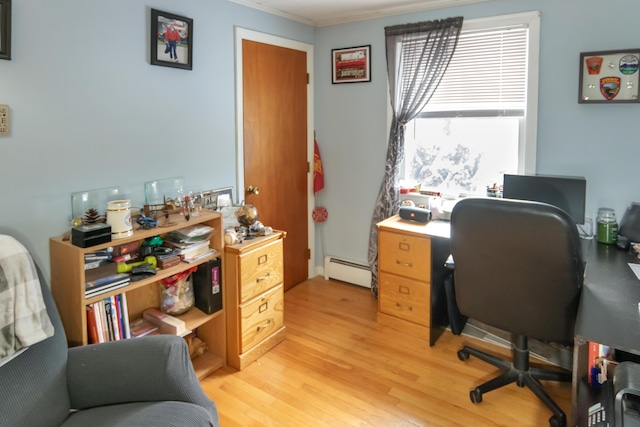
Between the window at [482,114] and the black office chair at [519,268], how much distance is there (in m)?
1.12

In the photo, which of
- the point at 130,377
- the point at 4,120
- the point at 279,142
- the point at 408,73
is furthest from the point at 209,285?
the point at 408,73

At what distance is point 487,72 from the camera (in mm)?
2916

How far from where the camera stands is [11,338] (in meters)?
1.44

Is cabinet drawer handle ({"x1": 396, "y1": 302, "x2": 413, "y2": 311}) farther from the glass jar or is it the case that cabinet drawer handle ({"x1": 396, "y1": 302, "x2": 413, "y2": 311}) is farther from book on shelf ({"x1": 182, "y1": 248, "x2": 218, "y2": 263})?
book on shelf ({"x1": 182, "y1": 248, "x2": 218, "y2": 263})

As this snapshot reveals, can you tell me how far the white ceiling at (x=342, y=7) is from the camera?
9.68 ft

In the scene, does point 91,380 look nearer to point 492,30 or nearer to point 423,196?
point 423,196

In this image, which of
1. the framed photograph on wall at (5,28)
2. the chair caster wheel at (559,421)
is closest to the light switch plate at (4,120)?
the framed photograph on wall at (5,28)

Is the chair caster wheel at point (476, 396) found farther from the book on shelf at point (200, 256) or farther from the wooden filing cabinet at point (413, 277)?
the book on shelf at point (200, 256)

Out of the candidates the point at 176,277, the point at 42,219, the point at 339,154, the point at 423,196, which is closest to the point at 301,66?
the point at 339,154

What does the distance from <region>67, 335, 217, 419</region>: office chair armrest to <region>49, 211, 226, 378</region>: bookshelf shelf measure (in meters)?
0.31

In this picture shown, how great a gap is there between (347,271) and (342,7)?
6.96ft

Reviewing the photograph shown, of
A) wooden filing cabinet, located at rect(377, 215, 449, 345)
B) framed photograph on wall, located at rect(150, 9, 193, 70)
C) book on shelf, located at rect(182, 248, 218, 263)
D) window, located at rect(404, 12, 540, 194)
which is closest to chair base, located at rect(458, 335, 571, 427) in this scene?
wooden filing cabinet, located at rect(377, 215, 449, 345)

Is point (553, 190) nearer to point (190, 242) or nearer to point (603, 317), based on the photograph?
point (603, 317)

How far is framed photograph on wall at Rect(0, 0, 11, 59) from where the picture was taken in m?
1.76
